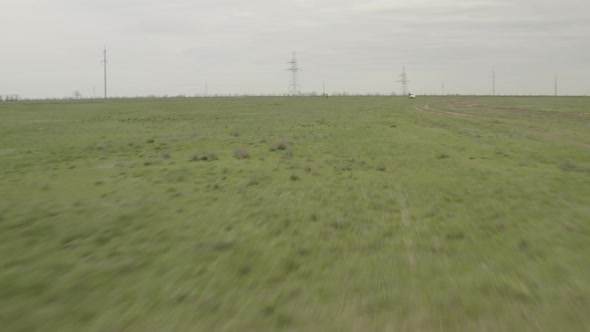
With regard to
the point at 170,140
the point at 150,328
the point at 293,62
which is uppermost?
the point at 293,62

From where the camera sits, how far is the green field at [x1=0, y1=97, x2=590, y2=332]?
17.1ft

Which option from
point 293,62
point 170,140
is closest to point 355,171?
point 170,140

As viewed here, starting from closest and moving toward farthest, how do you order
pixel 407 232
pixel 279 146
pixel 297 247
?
pixel 297 247
pixel 407 232
pixel 279 146

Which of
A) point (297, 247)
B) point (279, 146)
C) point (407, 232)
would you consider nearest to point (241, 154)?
point (279, 146)

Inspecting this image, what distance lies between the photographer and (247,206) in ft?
36.3

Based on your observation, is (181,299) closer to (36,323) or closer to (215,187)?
(36,323)

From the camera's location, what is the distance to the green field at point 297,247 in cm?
521

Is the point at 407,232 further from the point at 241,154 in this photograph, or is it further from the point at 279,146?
the point at 279,146

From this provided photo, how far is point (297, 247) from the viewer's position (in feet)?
25.6

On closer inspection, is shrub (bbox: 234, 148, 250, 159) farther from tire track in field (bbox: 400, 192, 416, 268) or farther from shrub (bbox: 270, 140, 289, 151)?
Answer: tire track in field (bbox: 400, 192, 416, 268)

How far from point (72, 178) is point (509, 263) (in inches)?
539

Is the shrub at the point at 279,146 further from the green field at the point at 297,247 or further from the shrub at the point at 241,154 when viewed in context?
the green field at the point at 297,247

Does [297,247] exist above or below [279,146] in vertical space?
below

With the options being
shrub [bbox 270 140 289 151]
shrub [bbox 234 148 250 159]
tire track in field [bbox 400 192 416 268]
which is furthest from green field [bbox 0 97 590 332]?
shrub [bbox 270 140 289 151]
